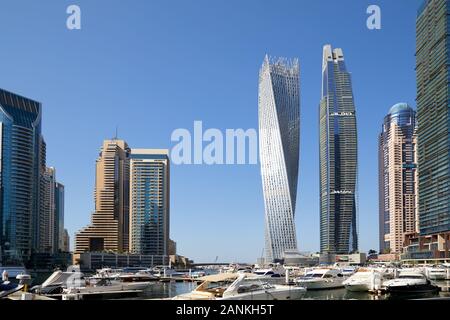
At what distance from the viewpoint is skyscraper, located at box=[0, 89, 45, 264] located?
385cm

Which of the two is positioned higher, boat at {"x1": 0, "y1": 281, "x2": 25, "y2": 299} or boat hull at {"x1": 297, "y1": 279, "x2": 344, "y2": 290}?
boat at {"x1": 0, "y1": 281, "x2": 25, "y2": 299}

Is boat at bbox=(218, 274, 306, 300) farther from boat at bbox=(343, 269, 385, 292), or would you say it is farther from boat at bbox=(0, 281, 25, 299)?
boat at bbox=(343, 269, 385, 292)

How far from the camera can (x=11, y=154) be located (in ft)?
25.6

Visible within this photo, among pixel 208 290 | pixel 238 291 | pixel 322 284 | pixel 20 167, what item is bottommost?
pixel 322 284

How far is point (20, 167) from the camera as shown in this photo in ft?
25.1

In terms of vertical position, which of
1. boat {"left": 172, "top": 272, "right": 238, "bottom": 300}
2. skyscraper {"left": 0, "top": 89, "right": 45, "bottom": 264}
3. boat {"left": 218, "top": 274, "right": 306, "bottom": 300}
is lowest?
boat {"left": 172, "top": 272, "right": 238, "bottom": 300}

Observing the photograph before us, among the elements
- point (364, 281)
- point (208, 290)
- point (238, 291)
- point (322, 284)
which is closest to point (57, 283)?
point (208, 290)

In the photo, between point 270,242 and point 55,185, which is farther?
point 270,242

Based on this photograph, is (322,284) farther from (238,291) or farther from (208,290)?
(238,291)

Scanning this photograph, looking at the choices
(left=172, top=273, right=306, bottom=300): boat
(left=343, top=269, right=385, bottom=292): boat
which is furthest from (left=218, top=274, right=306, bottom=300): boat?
(left=343, top=269, right=385, bottom=292): boat
